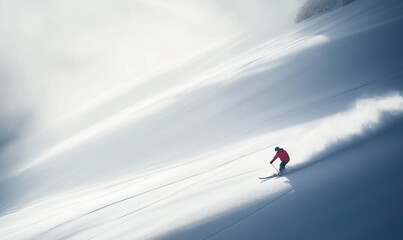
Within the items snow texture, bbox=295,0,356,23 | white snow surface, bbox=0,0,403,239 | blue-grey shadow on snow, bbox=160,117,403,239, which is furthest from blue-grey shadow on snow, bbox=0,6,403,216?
snow texture, bbox=295,0,356,23

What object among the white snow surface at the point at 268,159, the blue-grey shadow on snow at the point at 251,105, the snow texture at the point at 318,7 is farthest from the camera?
the snow texture at the point at 318,7

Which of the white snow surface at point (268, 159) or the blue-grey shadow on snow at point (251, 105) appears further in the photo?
the blue-grey shadow on snow at point (251, 105)

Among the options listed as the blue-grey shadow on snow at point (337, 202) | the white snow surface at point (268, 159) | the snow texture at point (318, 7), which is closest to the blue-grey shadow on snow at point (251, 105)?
the white snow surface at point (268, 159)

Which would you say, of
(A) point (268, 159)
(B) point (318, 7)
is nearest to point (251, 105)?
(A) point (268, 159)

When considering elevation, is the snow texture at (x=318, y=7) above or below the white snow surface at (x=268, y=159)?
above

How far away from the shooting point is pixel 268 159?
1144cm

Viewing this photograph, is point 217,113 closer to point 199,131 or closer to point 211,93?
point 199,131

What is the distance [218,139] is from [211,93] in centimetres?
930

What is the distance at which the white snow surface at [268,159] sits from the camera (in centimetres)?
707

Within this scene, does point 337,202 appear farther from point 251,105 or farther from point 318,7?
point 318,7

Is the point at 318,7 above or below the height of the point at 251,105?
above

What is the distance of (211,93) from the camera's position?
1035 inches

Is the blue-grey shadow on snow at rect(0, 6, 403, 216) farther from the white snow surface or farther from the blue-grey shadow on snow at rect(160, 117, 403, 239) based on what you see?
the blue-grey shadow on snow at rect(160, 117, 403, 239)

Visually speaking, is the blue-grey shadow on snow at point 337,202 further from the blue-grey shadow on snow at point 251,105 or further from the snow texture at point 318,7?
the snow texture at point 318,7
